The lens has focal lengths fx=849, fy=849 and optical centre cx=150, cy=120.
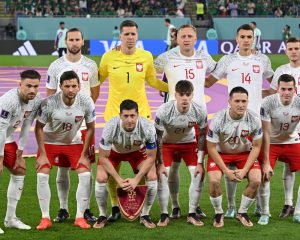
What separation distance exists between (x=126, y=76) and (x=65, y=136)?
1256 millimetres

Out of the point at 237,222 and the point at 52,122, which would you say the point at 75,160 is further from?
the point at 237,222

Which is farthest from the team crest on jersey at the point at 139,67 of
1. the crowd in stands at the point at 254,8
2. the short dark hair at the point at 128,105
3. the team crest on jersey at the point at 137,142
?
the crowd in stands at the point at 254,8

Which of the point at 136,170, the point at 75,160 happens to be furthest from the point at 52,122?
the point at 136,170

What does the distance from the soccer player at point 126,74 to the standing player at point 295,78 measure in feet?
6.43

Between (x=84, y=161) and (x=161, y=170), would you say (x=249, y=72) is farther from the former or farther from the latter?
(x=84, y=161)

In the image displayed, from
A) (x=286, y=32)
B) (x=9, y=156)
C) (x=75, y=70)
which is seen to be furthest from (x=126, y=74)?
(x=286, y=32)

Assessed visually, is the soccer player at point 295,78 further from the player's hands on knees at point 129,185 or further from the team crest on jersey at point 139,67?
the player's hands on knees at point 129,185

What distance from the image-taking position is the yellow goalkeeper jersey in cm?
1197

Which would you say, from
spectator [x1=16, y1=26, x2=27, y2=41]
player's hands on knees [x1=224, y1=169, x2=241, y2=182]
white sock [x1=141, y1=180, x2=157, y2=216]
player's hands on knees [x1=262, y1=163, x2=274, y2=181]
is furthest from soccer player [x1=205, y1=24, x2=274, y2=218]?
spectator [x1=16, y1=26, x2=27, y2=41]

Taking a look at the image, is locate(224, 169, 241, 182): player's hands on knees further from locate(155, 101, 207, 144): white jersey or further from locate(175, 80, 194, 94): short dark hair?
locate(175, 80, 194, 94): short dark hair

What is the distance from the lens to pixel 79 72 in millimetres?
12031

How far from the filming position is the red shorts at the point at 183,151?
11867 mm

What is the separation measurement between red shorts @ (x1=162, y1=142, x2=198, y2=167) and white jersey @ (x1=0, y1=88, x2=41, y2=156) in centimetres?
194

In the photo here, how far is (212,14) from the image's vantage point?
4681 centimetres
